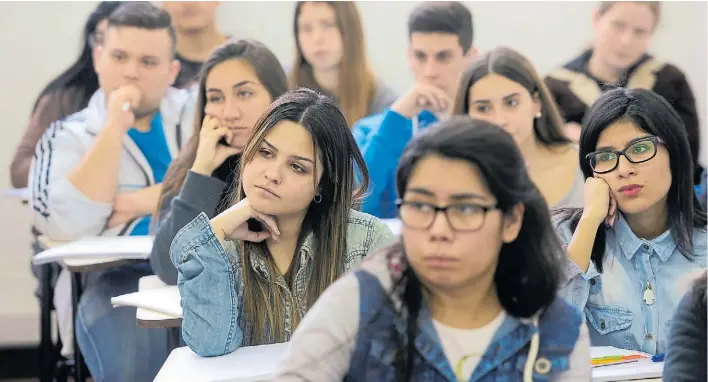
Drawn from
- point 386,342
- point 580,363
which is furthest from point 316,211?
point 580,363

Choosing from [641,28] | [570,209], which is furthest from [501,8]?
[570,209]

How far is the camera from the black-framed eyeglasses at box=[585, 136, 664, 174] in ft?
6.94

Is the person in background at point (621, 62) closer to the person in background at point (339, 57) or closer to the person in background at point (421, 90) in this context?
the person in background at point (421, 90)

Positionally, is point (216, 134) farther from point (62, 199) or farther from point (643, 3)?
point (643, 3)

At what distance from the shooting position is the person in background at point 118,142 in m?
3.36

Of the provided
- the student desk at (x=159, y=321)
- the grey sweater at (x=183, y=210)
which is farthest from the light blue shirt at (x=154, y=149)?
the student desk at (x=159, y=321)

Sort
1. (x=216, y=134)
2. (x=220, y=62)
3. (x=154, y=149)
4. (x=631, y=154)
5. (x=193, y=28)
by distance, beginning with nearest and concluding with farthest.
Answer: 1. (x=631, y=154)
2. (x=216, y=134)
3. (x=220, y=62)
4. (x=154, y=149)
5. (x=193, y=28)

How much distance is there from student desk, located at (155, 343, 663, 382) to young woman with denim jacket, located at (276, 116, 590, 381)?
0.32 meters

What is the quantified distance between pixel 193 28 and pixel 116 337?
1268mm

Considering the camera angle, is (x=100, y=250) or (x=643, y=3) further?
(x=643, y=3)

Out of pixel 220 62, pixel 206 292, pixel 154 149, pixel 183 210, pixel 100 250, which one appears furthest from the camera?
pixel 154 149

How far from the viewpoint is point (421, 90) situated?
3381 millimetres

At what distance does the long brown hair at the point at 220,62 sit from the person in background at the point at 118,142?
0.93ft

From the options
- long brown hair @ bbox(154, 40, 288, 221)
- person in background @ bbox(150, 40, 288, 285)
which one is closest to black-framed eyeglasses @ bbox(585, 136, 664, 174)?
person in background @ bbox(150, 40, 288, 285)
